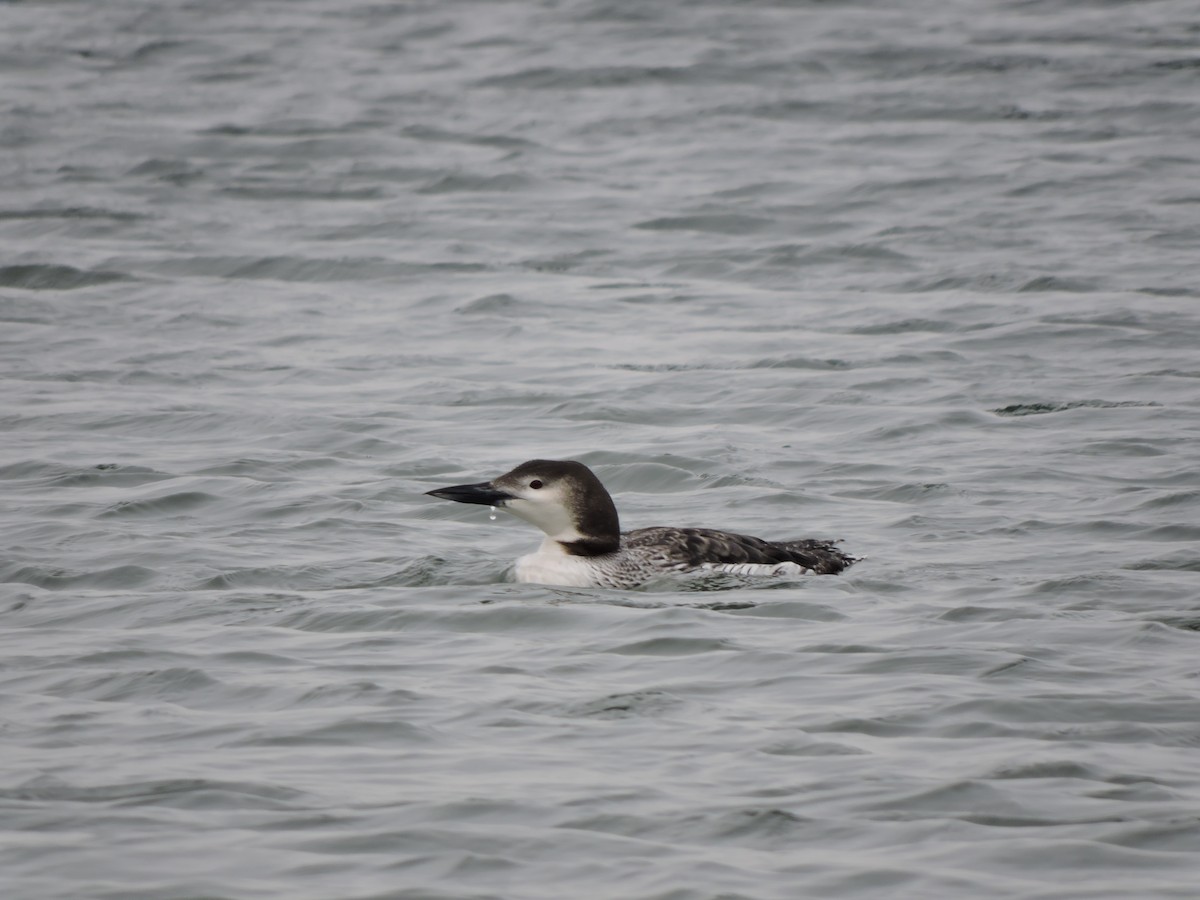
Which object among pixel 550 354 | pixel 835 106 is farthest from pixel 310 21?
pixel 550 354

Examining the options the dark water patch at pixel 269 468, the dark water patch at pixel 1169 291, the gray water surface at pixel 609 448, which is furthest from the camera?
the dark water patch at pixel 1169 291

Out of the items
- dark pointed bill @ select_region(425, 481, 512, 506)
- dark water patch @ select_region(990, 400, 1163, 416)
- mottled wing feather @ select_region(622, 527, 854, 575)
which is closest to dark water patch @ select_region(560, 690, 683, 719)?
mottled wing feather @ select_region(622, 527, 854, 575)

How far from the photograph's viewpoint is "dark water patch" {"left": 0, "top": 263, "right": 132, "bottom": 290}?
17.8m

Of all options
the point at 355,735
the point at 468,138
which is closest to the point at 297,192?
the point at 468,138

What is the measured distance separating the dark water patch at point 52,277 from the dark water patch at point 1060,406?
8155 mm

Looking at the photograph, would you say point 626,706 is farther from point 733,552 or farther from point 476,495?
point 476,495

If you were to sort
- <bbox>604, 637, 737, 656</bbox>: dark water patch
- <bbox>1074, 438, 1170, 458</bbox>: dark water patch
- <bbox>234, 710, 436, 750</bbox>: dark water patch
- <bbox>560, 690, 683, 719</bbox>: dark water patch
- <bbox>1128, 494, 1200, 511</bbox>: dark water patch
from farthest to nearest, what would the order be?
<bbox>1074, 438, 1170, 458</bbox>: dark water patch, <bbox>1128, 494, 1200, 511</bbox>: dark water patch, <bbox>604, 637, 737, 656</bbox>: dark water patch, <bbox>560, 690, 683, 719</bbox>: dark water patch, <bbox>234, 710, 436, 750</bbox>: dark water patch

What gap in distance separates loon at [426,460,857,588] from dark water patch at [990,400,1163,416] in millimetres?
3851

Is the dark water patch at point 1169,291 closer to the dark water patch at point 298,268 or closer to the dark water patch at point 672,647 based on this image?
the dark water patch at point 298,268

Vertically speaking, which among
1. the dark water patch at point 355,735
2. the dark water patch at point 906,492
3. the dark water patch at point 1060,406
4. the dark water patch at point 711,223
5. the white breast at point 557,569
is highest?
the dark water patch at point 355,735

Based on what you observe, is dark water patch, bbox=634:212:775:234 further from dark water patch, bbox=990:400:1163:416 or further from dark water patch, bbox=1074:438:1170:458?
dark water patch, bbox=1074:438:1170:458

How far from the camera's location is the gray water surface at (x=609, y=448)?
660 centimetres

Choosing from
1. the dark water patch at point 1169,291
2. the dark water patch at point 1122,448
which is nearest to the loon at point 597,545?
the dark water patch at point 1122,448

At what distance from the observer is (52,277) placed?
17.9m
